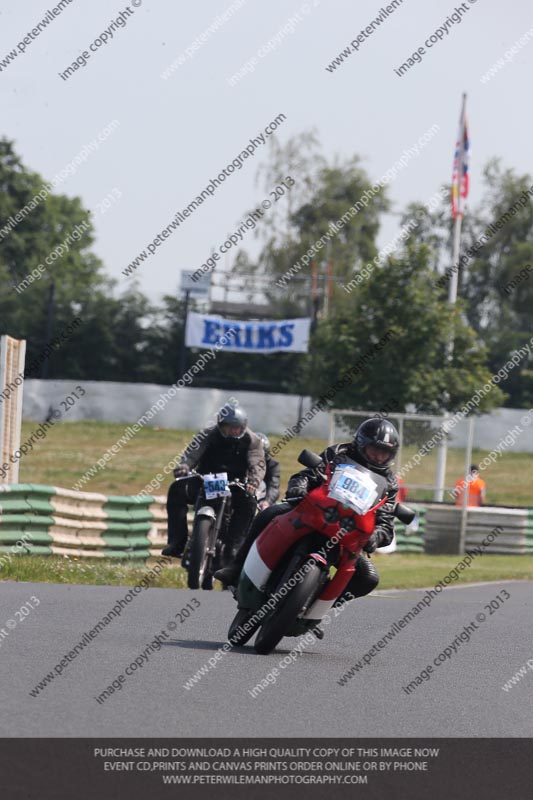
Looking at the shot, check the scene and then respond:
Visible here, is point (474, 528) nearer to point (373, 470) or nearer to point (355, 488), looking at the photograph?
point (373, 470)

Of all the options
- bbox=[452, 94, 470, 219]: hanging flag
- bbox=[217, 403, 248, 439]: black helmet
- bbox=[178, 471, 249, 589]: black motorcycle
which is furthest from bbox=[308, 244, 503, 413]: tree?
bbox=[178, 471, 249, 589]: black motorcycle

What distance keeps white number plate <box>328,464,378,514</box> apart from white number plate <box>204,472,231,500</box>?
4.56m

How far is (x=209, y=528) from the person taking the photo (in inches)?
508

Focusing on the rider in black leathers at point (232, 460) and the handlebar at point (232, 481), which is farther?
the rider in black leathers at point (232, 460)

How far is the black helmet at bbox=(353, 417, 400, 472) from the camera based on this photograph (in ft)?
28.3

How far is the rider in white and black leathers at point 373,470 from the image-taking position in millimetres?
8656

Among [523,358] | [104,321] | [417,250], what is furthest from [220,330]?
[417,250]

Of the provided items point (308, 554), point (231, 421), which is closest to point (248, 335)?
point (231, 421)

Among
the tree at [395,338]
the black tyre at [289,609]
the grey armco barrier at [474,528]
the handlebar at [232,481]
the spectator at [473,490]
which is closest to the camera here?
the black tyre at [289,609]

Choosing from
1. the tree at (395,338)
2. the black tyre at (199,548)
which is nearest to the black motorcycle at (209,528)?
the black tyre at (199,548)

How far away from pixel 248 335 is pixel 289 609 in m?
39.2

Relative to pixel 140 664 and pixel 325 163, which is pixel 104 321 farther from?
pixel 140 664
